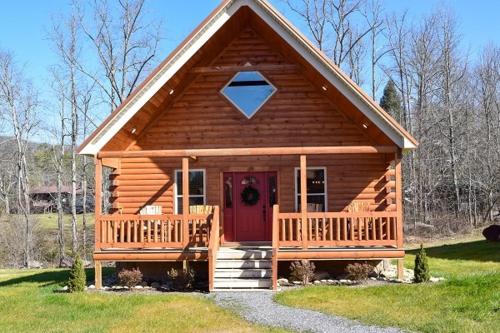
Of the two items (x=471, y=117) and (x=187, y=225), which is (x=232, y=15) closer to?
(x=187, y=225)

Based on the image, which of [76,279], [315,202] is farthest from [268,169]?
[76,279]

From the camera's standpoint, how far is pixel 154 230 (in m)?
13.8

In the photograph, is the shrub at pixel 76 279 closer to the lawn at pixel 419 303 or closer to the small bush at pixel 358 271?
the lawn at pixel 419 303

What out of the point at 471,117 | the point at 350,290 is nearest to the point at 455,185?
the point at 471,117

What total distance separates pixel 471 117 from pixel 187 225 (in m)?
34.8

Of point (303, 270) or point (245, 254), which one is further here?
point (245, 254)

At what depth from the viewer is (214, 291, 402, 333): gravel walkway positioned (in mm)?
8859

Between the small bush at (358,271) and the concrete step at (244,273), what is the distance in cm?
202

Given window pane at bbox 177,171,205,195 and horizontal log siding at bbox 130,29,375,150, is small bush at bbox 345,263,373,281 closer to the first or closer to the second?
horizontal log siding at bbox 130,29,375,150

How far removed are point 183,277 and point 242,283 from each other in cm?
156

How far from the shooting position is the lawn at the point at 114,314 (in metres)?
9.29

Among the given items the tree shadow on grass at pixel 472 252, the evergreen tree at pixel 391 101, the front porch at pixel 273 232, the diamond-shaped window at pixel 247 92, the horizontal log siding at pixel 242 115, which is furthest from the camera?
the evergreen tree at pixel 391 101

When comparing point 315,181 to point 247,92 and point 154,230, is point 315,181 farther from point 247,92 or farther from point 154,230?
point 154,230

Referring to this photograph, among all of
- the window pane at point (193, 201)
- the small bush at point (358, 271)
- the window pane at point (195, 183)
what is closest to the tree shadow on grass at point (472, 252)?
the small bush at point (358, 271)
